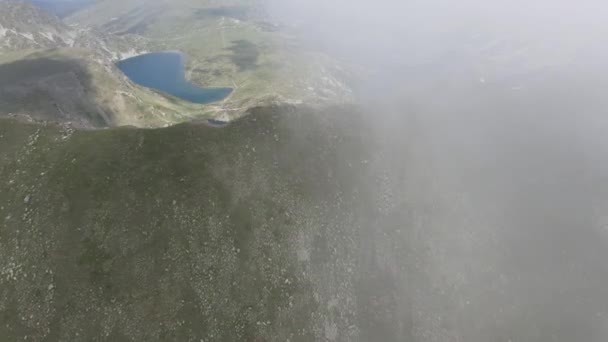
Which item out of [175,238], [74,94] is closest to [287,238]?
[175,238]

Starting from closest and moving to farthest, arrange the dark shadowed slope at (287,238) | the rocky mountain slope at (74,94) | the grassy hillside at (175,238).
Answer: the grassy hillside at (175,238) → the dark shadowed slope at (287,238) → the rocky mountain slope at (74,94)

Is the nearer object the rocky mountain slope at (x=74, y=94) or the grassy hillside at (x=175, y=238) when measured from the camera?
the grassy hillside at (x=175, y=238)

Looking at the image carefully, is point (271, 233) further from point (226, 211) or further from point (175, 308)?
point (175, 308)

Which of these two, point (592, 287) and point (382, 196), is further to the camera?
point (382, 196)

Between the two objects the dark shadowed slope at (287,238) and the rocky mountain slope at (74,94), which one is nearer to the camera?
the dark shadowed slope at (287,238)

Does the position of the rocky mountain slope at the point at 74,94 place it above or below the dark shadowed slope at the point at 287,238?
below

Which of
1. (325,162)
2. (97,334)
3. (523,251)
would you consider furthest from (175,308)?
(523,251)

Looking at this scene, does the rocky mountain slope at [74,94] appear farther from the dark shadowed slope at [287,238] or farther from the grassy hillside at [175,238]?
the dark shadowed slope at [287,238]

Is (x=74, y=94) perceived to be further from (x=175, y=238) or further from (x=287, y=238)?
(x=287, y=238)

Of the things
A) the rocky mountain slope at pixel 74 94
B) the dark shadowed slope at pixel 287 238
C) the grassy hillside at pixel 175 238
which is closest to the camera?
the grassy hillside at pixel 175 238

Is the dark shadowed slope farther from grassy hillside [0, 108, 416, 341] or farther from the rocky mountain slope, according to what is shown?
the rocky mountain slope

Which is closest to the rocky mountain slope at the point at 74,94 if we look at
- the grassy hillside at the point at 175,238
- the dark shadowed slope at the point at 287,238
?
the grassy hillside at the point at 175,238
